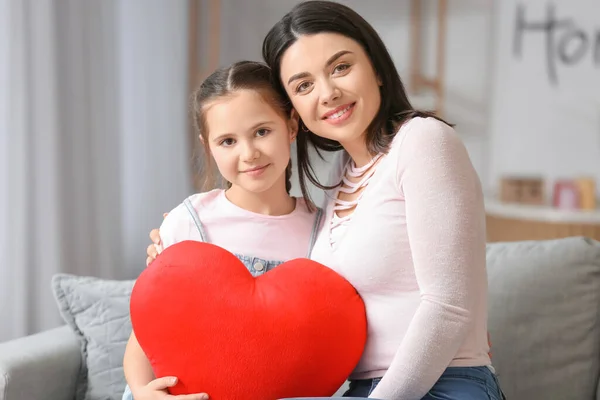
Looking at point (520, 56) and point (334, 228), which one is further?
point (520, 56)

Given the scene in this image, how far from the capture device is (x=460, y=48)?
15.3ft

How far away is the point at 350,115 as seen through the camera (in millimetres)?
1335

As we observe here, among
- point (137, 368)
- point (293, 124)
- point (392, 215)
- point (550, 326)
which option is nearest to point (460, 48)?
point (550, 326)

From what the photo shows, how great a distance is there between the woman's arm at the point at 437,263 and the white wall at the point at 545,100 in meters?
3.31

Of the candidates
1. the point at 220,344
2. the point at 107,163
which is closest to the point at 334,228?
the point at 220,344

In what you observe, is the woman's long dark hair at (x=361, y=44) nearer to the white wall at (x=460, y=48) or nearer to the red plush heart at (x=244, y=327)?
the red plush heart at (x=244, y=327)

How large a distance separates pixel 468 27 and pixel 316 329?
382 centimetres

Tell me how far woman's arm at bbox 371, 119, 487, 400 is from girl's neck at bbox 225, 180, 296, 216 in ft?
1.21

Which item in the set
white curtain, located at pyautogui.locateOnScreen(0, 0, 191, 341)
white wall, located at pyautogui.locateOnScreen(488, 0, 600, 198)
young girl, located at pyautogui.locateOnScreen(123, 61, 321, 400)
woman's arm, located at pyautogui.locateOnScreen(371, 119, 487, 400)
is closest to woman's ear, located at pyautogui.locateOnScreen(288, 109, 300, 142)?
young girl, located at pyautogui.locateOnScreen(123, 61, 321, 400)

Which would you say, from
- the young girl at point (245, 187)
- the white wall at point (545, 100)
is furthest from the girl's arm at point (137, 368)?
the white wall at point (545, 100)

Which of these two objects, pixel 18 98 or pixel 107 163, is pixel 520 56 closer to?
pixel 107 163

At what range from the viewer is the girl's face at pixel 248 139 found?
1.37 m

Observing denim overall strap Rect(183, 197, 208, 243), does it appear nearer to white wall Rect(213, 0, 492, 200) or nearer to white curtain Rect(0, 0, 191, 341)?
white curtain Rect(0, 0, 191, 341)

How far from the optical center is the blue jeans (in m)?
1.19
